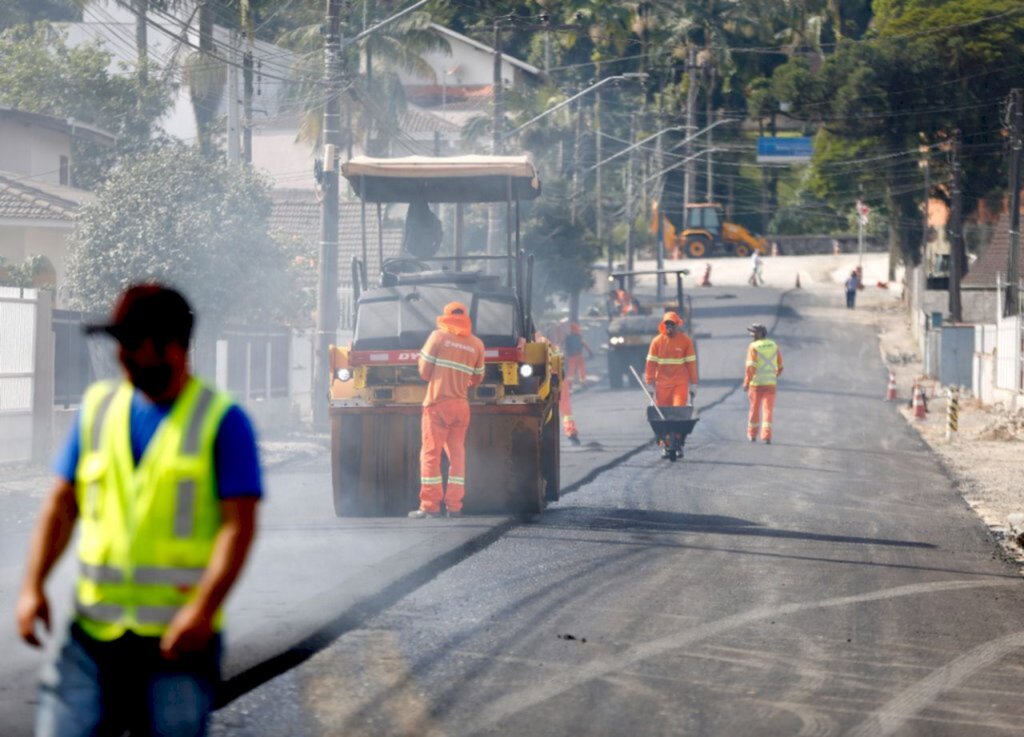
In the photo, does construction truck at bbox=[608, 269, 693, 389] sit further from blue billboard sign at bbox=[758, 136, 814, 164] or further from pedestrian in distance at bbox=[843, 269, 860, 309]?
blue billboard sign at bbox=[758, 136, 814, 164]

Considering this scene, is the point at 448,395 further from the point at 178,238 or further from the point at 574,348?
the point at 574,348

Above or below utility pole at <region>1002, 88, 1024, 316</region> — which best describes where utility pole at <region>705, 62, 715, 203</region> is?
above

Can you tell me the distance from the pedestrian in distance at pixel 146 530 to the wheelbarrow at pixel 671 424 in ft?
47.4

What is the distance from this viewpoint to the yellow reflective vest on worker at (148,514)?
4.06 meters

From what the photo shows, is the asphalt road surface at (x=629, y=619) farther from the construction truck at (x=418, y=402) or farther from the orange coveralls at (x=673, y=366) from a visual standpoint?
the orange coveralls at (x=673, y=366)

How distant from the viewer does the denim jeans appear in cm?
409

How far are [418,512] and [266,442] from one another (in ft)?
34.6

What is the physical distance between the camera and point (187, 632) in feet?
13.0

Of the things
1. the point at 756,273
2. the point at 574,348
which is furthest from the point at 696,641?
the point at 756,273

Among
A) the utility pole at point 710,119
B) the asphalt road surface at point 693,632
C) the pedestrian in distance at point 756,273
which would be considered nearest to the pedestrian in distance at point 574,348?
the asphalt road surface at point 693,632

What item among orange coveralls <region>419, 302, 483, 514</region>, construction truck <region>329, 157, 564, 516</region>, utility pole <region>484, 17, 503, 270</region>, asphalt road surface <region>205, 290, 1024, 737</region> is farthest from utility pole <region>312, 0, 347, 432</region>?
orange coveralls <region>419, 302, 483, 514</region>

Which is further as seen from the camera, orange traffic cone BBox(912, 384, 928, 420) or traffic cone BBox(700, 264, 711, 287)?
traffic cone BBox(700, 264, 711, 287)

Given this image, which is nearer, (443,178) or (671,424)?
(443,178)

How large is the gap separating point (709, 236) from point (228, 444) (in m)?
77.2
